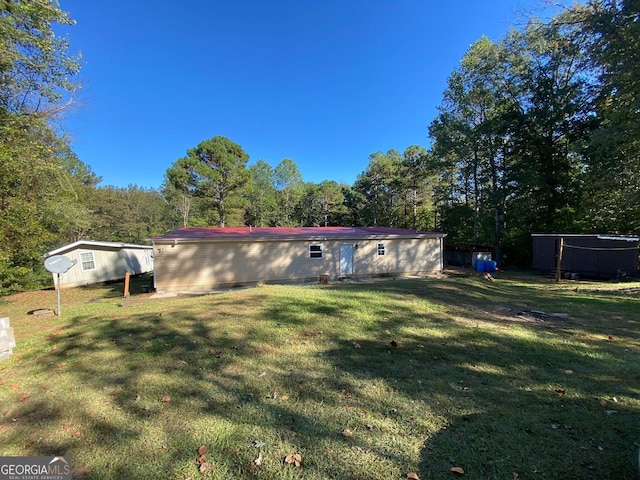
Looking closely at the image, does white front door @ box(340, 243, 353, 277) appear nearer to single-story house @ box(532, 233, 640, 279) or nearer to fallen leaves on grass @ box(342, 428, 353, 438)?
single-story house @ box(532, 233, 640, 279)

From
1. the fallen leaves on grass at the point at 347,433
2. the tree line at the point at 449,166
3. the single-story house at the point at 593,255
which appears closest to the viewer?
the fallen leaves on grass at the point at 347,433

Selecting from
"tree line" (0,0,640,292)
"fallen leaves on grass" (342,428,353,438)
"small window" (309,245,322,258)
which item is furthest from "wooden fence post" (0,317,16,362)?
"small window" (309,245,322,258)

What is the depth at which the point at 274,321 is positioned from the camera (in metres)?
5.36

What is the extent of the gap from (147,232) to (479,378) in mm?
42997

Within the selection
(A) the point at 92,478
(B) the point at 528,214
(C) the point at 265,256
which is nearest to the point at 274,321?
(A) the point at 92,478

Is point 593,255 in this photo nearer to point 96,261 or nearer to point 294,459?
point 294,459

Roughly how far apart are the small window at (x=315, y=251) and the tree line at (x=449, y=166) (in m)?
10.6

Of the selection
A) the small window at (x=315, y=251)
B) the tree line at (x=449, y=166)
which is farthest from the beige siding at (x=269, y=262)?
the tree line at (x=449, y=166)

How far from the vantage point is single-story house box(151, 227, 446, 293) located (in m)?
13.5

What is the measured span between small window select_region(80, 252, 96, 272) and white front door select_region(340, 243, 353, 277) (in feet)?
46.0

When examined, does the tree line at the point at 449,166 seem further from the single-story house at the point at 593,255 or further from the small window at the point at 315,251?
the small window at the point at 315,251

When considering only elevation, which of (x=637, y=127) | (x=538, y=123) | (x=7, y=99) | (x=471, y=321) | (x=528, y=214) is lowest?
(x=471, y=321)

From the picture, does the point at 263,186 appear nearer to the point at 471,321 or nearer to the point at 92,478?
the point at 471,321

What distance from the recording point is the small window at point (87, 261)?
1672 cm
